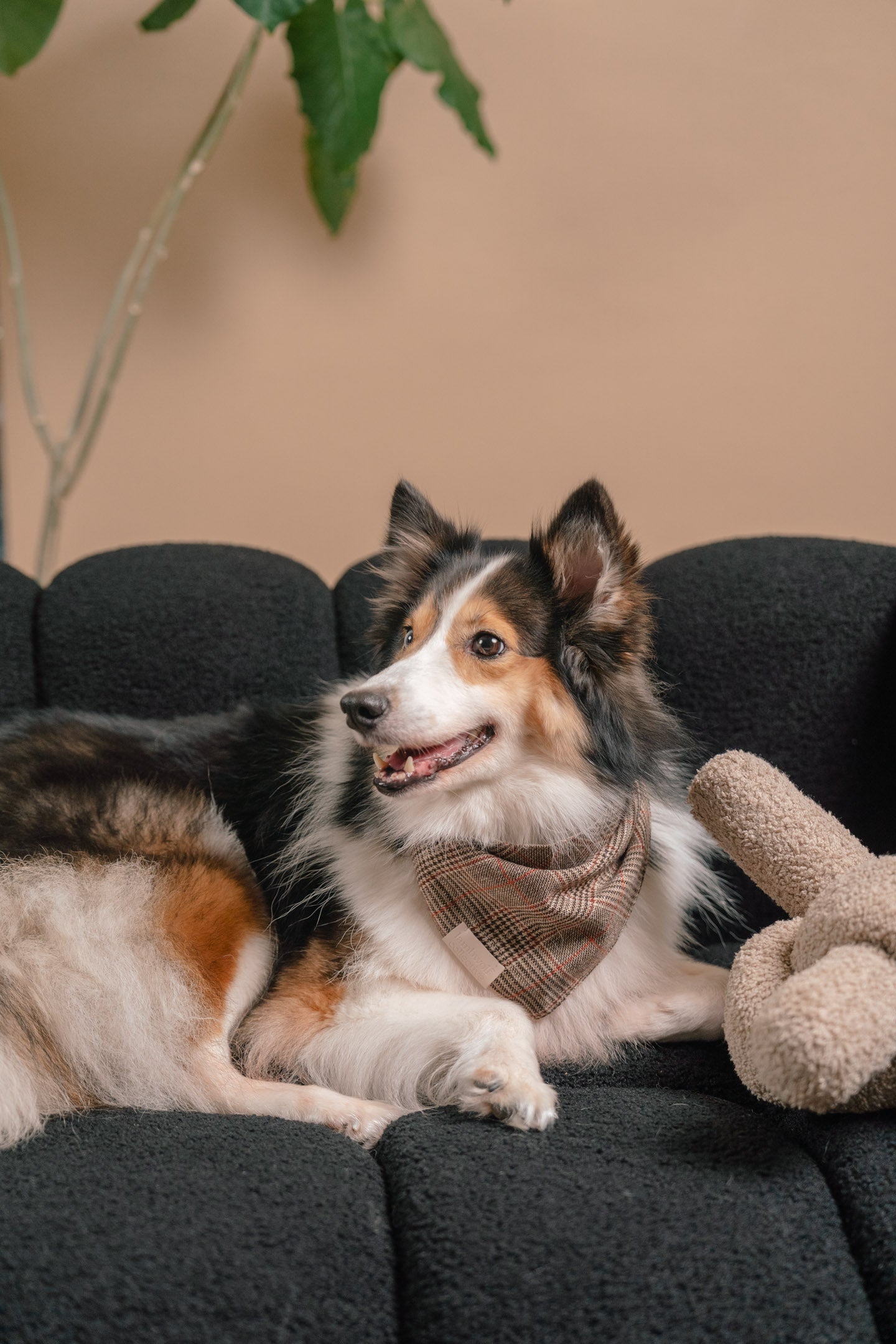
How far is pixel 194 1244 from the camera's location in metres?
1.05

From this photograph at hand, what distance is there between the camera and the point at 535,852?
1.61 meters

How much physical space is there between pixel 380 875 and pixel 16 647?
1.00m

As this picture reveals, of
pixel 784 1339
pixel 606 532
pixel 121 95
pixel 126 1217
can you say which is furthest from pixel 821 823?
pixel 121 95

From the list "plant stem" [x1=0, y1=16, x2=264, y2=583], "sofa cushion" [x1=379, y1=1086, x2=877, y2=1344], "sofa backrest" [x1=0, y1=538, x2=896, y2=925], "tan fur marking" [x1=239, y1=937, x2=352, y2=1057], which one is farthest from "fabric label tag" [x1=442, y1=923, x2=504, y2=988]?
"plant stem" [x1=0, y1=16, x2=264, y2=583]

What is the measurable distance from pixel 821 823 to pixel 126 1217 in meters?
1.09

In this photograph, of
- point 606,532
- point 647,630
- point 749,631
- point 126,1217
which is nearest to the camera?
point 126,1217

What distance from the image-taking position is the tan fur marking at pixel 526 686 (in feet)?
5.20

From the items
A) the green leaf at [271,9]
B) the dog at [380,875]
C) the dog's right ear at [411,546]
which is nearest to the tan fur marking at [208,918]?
the dog at [380,875]

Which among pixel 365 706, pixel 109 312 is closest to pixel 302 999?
pixel 365 706

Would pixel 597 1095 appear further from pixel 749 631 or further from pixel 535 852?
pixel 749 631

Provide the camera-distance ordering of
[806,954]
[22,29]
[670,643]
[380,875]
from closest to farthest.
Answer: [806,954] < [380,875] < [670,643] < [22,29]

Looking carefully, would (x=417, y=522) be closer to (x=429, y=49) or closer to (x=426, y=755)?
(x=426, y=755)

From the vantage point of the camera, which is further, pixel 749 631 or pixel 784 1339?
pixel 749 631

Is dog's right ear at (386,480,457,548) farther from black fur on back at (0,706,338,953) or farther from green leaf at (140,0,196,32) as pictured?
green leaf at (140,0,196,32)
